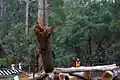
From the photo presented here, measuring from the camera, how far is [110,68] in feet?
34.0

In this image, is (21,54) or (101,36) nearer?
(101,36)

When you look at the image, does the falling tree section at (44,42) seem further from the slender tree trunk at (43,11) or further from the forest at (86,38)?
the forest at (86,38)

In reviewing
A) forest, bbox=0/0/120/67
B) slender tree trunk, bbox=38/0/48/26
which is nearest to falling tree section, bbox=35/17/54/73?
slender tree trunk, bbox=38/0/48/26

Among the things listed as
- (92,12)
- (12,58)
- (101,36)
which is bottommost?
(12,58)

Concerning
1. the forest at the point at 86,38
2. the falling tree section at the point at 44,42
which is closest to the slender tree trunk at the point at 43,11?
the falling tree section at the point at 44,42

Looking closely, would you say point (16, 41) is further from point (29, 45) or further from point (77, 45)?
point (77, 45)

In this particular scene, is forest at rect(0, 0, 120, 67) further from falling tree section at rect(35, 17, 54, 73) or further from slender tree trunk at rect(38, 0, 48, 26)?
falling tree section at rect(35, 17, 54, 73)

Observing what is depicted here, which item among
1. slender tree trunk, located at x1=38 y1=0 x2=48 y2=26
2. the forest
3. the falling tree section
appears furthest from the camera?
the forest

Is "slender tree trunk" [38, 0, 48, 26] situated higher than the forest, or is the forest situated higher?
"slender tree trunk" [38, 0, 48, 26]

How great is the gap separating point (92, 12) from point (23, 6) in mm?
18796

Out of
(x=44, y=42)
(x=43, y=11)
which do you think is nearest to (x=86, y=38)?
(x=43, y=11)

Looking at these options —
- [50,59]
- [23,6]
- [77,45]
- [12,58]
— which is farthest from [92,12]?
[50,59]

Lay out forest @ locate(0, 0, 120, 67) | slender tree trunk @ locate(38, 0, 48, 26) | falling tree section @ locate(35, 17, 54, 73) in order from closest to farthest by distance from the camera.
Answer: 1. falling tree section @ locate(35, 17, 54, 73)
2. slender tree trunk @ locate(38, 0, 48, 26)
3. forest @ locate(0, 0, 120, 67)

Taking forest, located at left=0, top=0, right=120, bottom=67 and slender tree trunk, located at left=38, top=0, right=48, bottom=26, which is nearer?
slender tree trunk, located at left=38, top=0, right=48, bottom=26
